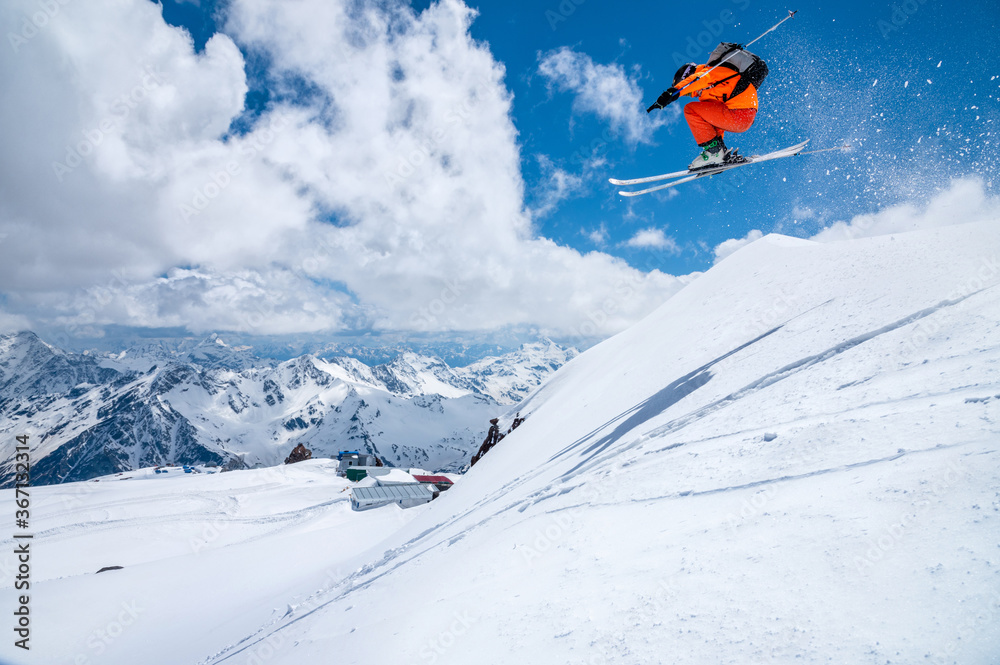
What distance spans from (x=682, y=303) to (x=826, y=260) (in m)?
9.52

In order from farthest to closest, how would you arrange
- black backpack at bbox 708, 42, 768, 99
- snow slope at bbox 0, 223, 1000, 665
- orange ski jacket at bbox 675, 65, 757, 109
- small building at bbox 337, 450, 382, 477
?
small building at bbox 337, 450, 382, 477, orange ski jacket at bbox 675, 65, 757, 109, black backpack at bbox 708, 42, 768, 99, snow slope at bbox 0, 223, 1000, 665

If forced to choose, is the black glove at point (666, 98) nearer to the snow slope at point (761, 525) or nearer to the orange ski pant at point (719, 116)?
the orange ski pant at point (719, 116)

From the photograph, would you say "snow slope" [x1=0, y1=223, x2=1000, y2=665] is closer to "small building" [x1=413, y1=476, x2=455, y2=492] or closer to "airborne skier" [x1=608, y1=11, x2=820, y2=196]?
"airborne skier" [x1=608, y1=11, x2=820, y2=196]

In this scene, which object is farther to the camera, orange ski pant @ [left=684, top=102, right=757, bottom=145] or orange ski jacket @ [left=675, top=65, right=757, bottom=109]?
orange ski pant @ [left=684, top=102, right=757, bottom=145]

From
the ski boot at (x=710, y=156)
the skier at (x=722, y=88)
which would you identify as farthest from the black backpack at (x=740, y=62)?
the ski boot at (x=710, y=156)

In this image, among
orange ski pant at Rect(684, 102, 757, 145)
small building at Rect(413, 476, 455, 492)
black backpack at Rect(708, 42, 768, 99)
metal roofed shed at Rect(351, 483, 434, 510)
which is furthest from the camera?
small building at Rect(413, 476, 455, 492)

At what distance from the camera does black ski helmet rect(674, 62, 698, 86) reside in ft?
28.7

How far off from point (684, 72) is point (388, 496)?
30.1 m

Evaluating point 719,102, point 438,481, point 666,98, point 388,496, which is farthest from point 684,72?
point 438,481

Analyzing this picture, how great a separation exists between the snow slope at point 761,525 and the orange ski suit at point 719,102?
15.7 ft

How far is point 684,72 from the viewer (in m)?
8.79

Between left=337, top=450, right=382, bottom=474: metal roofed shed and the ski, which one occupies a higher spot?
the ski

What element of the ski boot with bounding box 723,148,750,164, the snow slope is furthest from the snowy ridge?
the ski boot with bounding box 723,148,750,164

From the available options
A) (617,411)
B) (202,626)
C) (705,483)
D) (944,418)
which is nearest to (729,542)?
(705,483)
